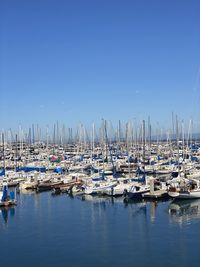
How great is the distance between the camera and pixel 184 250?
21.9m

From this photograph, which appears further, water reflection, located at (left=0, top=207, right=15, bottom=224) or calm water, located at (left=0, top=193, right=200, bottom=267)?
water reflection, located at (left=0, top=207, right=15, bottom=224)

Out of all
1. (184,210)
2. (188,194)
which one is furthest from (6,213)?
(188,194)

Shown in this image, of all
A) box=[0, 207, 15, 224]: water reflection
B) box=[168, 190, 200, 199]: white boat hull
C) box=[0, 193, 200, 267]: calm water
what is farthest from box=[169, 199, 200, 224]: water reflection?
box=[0, 207, 15, 224]: water reflection

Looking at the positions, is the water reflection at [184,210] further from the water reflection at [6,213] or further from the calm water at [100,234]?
the water reflection at [6,213]

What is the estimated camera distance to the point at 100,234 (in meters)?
25.7

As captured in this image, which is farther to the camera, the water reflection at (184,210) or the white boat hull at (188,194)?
the white boat hull at (188,194)

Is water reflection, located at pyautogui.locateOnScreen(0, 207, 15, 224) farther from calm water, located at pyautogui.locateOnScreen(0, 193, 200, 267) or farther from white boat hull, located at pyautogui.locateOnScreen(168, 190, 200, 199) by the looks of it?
white boat hull, located at pyautogui.locateOnScreen(168, 190, 200, 199)

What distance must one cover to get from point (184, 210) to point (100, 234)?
8683 millimetres

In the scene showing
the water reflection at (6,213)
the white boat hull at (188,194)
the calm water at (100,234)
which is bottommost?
the calm water at (100,234)

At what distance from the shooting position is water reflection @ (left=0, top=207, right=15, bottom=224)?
30788 millimetres

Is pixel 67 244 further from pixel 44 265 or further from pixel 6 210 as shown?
pixel 6 210

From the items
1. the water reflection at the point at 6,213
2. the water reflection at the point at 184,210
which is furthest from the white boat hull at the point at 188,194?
the water reflection at the point at 6,213

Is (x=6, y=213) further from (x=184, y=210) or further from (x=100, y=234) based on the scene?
(x=184, y=210)

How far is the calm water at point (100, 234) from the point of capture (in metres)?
21.1
